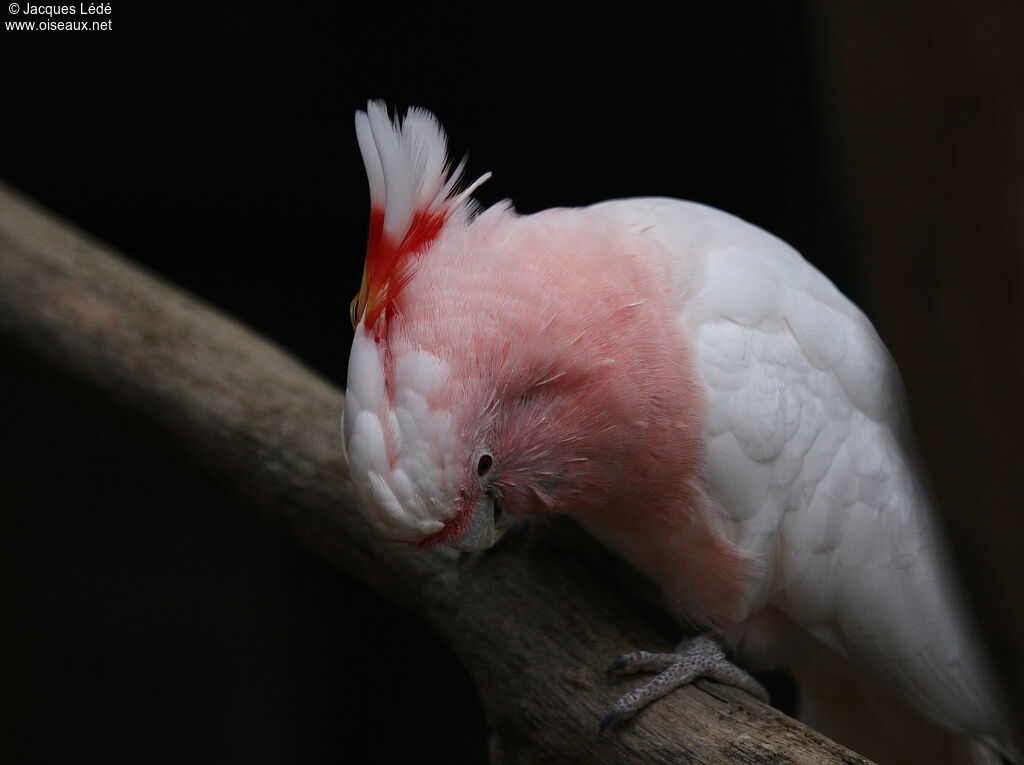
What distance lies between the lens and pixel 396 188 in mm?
1172

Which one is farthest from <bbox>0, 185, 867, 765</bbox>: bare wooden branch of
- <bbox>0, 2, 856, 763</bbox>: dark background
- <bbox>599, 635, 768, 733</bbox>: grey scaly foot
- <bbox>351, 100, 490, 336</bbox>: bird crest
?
<bbox>351, 100, 490, 336</bbox>: bird crest

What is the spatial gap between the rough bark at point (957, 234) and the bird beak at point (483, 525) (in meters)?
0.57

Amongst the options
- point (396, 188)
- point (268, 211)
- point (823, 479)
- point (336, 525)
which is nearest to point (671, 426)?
point (823, 479)

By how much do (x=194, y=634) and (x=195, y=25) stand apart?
1.57 m

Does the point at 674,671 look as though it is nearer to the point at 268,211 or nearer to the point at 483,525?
the point at 483,525

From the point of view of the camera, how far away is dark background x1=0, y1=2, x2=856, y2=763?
7.13 ft

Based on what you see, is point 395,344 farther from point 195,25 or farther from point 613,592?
point 195,25

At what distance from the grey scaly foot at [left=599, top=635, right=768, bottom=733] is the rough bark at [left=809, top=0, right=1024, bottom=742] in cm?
60

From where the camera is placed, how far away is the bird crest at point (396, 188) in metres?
1.16

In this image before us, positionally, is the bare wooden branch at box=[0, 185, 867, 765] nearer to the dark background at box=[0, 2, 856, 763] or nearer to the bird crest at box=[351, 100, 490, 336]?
the dark background at box=[0, 2, 856, 763]

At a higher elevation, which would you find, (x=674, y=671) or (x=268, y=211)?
(x=268, y=211)

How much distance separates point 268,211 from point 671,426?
1481mm

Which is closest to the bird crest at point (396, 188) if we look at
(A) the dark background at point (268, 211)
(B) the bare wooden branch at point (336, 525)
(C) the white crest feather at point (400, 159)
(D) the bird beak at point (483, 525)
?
(C) the white crest feather at point (400, 159)

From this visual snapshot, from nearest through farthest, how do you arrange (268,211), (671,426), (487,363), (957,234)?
(957,234) → (487,363) → (671,426) → (268,211)
